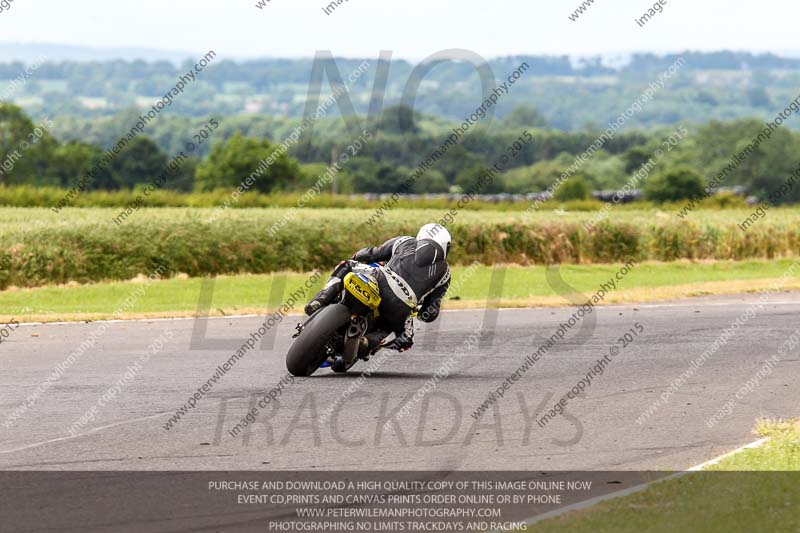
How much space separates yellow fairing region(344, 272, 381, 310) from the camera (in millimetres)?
12156

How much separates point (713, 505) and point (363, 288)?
5.60 meters

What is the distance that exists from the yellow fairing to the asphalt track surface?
835mm

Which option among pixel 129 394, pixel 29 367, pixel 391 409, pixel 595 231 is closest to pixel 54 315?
pixel 29 367

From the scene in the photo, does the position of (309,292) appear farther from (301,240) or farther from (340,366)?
(340,366)

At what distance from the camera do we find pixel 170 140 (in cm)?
18762

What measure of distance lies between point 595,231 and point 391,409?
26.9m

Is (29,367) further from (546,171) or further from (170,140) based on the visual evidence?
(170,140)

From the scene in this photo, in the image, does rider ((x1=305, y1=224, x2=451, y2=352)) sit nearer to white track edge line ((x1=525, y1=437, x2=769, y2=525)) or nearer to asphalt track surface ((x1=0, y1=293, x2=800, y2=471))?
asphalt track surface ((x1=0, y1=293, x2=800, y2=471))

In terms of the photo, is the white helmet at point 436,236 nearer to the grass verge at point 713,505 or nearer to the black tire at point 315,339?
the black tire at point 315,339

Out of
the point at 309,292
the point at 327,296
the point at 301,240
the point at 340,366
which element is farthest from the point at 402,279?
the point at 301,240

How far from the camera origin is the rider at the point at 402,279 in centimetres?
1242

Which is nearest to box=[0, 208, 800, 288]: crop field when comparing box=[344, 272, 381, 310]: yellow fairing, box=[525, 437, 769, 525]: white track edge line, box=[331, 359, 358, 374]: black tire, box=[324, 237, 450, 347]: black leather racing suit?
box=[331, 359, 358, 374]: black tire

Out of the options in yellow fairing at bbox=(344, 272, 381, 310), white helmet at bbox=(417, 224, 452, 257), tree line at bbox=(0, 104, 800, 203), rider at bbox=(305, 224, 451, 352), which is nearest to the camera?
yellow fairing at bbox=(344, 272, 381, 310)

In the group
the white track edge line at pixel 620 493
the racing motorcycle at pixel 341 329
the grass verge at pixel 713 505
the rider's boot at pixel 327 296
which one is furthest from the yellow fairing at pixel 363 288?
the grass verge at pixel 713 505
